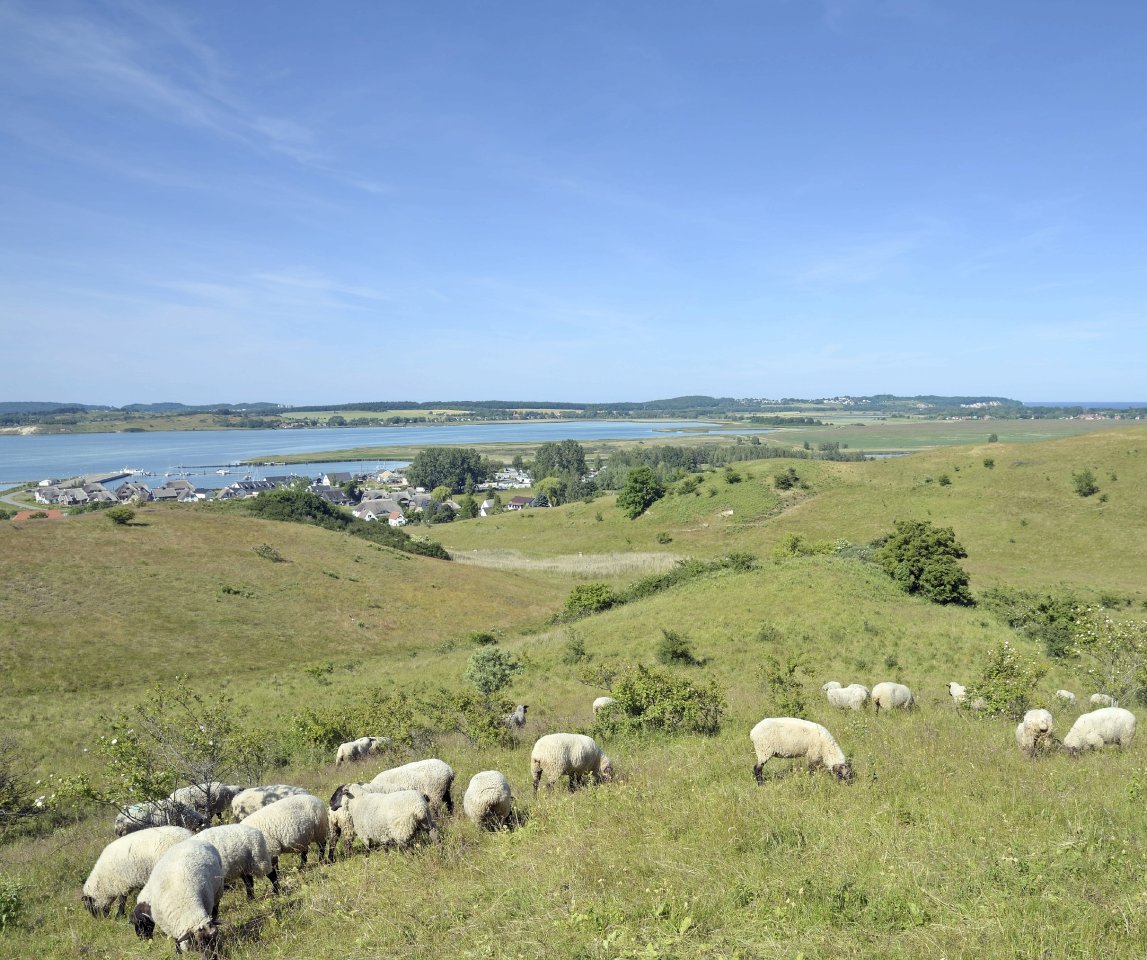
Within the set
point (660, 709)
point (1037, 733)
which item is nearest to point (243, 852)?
point (660, 709)

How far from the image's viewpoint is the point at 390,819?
32.7 ft

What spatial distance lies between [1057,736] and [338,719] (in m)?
19.2

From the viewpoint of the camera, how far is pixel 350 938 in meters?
7.48

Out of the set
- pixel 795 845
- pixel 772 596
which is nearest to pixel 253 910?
pixel 795 845

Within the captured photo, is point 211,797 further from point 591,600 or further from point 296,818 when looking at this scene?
point 591,600

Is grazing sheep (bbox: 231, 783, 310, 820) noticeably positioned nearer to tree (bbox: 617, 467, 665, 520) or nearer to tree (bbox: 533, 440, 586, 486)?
tree (bbox: 617, 467, 665, 520)

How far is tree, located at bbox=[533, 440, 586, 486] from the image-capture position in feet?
527

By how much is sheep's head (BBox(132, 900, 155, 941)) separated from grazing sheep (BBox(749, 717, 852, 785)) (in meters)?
9.34

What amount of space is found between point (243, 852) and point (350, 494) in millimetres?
151318

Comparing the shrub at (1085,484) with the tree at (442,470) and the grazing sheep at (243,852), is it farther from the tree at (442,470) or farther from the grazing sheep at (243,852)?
the tree at (442,470)

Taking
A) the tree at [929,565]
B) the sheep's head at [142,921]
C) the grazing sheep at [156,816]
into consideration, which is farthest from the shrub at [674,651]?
the sheep's head at [142,921]

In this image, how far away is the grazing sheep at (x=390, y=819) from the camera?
9.90 metres

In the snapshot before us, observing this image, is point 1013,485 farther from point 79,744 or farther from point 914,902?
point 79,744

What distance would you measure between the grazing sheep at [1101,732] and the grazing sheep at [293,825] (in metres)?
14.0
